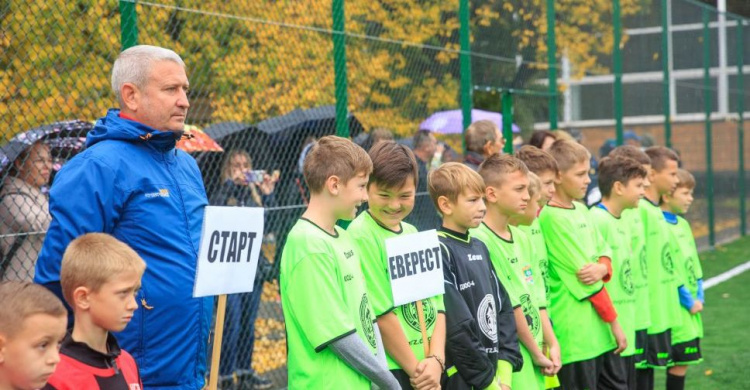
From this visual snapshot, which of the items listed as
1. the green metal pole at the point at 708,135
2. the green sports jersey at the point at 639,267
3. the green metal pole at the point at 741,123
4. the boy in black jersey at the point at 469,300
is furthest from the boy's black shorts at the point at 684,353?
the green metal pole at the point at 741,123

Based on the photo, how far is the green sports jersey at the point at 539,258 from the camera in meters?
5.38

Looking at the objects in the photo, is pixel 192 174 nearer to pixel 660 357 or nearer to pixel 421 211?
pixel 421 211

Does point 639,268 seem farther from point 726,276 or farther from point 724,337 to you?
point 726,276

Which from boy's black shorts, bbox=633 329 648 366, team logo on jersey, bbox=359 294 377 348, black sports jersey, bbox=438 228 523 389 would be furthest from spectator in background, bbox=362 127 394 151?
team logo on jersey, bbox=359 294 377 348

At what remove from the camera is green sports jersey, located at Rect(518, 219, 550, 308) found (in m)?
5.38

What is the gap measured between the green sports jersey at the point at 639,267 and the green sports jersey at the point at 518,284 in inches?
64.1

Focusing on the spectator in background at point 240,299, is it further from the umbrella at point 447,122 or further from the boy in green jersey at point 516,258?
the umbrella at point 447,122

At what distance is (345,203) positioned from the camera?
3.84 meters

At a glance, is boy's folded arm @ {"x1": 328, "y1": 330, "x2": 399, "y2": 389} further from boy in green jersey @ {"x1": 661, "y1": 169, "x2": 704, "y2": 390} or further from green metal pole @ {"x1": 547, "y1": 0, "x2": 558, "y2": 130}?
green metal pole @ {"x1": 547, "y1": 0, "x2": 558, "y2": 130}

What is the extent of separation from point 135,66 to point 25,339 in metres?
1.22

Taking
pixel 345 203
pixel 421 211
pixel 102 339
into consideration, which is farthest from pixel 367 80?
pixel 102 339

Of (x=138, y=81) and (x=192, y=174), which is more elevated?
(x=138, y=81)

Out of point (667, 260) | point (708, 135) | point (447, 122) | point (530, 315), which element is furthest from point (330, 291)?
point (708, 135)

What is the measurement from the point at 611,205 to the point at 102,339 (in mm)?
4386
